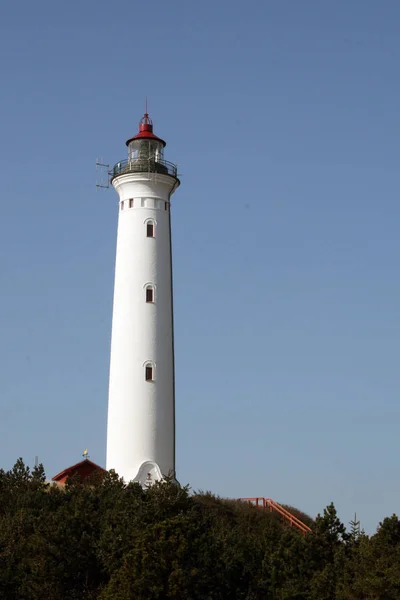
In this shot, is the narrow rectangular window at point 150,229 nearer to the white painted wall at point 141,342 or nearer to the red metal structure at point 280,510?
the white painted wall at point 141,342

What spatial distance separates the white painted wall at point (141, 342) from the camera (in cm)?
4500

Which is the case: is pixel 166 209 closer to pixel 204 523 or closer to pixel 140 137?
pixel 140 137

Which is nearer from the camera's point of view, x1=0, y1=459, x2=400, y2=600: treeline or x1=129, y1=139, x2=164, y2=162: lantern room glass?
x1=0, y1=459, x2=400, y2=600: treeline

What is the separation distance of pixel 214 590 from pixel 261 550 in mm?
2919

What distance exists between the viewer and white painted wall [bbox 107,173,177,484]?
4500 cm

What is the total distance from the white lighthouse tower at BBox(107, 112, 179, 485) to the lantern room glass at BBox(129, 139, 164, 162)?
0.05 metres

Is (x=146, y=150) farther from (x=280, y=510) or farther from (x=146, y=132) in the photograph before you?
(x=280, y=510)

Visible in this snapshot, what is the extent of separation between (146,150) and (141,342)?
10014mm

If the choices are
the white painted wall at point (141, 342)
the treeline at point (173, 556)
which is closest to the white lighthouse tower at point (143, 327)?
the white painted wall at point (141, 342)

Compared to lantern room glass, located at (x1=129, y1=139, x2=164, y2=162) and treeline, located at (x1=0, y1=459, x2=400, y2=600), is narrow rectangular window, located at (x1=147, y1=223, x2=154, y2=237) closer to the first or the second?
lantern room glass, located at (x1=129, y1=139, x2=164, y2=162)

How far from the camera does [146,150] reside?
49094 millimetres

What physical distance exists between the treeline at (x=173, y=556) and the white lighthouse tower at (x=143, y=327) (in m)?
8.36

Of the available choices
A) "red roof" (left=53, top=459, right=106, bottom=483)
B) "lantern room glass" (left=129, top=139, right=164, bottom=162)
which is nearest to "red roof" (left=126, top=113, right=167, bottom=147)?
"lantern room glass" (left=129, top=139, right=164, bottom=162)

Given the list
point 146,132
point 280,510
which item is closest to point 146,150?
point 146,132
